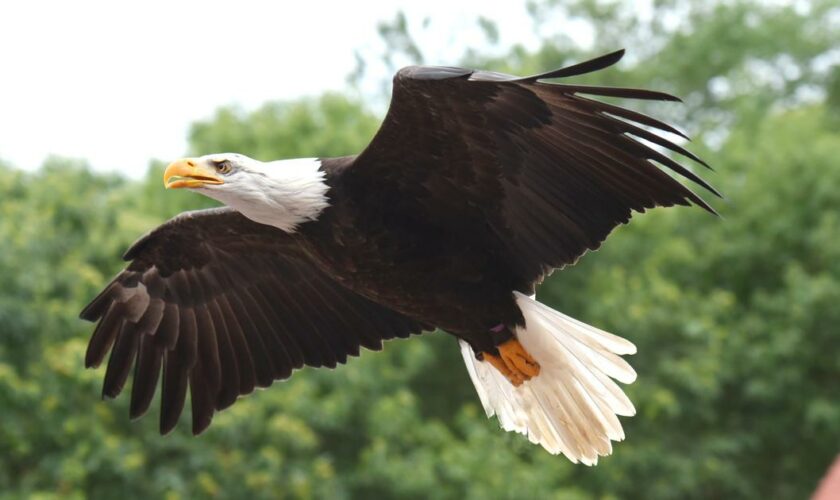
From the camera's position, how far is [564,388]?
283 inches

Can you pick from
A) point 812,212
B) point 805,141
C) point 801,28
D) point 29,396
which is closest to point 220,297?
point 29,396

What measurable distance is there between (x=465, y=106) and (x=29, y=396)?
7213 millimetres

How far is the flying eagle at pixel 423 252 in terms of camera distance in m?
6.07

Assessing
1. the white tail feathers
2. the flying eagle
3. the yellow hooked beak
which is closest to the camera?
the flying eagle

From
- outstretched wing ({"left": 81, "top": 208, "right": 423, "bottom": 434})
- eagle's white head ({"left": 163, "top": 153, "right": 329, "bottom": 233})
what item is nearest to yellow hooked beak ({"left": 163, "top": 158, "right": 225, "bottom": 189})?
eagle's white head ({"left": 163, "top": 153, "right": 329, "bottom": 233})

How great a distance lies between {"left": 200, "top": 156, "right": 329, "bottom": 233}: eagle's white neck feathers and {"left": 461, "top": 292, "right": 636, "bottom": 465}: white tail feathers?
1065 mm

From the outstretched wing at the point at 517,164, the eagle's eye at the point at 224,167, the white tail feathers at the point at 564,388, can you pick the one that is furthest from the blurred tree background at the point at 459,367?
the eagle's eye at the point at 224,167

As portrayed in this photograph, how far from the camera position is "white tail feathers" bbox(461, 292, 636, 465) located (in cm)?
697

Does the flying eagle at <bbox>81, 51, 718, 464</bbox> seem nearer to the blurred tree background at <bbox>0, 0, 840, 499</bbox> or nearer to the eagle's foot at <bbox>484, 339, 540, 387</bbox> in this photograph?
the eagle's foot at <bbox>484, 339, 540, 387</bbox>

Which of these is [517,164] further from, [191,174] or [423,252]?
[191,174]

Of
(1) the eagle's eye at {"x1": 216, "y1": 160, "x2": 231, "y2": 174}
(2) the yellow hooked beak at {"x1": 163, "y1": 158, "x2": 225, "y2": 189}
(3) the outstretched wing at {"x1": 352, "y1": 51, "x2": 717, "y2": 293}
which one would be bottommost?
(2) the yellow hooked beak at {"x1": 163, "y1": 158, "x2": 225, "y2": 189}

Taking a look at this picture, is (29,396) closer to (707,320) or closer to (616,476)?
(616,476)

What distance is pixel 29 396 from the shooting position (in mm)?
12227

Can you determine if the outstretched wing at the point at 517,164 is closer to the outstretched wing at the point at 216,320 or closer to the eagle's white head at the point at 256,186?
the eagle's white head at the point at 256,186
